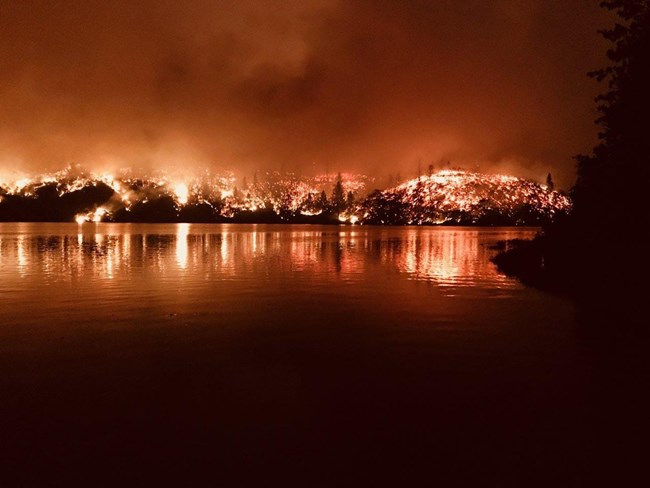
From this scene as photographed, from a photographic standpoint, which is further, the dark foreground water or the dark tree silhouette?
the dark tree silhouette

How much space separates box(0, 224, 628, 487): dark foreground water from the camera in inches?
420

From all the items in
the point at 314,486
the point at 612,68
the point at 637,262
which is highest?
the point at 612,68

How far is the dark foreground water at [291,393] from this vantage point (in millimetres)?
10664

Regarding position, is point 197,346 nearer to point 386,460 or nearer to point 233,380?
point 233,380

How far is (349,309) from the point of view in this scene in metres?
29.2

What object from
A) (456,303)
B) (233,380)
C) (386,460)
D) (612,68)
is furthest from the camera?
(612,68)

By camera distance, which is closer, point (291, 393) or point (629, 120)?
point (291, 393)

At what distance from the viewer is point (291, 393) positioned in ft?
48.5

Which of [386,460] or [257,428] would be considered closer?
[386,460]

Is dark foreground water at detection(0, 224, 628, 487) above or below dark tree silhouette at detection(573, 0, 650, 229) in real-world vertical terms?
below

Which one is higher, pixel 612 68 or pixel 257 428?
pixel 612 68

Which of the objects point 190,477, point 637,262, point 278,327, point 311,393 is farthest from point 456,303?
point 190,477

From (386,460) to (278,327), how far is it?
13629 millimetres

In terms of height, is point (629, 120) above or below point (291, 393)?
above
